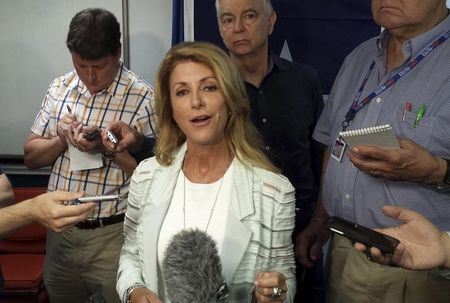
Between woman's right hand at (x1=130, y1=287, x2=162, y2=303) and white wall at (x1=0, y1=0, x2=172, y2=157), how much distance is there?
2.02 m

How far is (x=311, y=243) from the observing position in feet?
7.52

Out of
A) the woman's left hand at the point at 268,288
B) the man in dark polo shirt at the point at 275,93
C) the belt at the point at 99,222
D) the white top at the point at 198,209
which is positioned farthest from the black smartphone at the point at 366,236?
the belt at the point at 99,222

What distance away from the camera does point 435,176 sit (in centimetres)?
161

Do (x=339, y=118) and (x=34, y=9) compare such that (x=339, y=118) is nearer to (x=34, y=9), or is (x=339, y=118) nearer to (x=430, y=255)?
(x=430, y=255)

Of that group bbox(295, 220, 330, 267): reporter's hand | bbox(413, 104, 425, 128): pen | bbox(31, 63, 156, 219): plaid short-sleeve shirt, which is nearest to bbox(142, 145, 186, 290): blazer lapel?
bbox(31, 63, 156, 219): plaid short-sleeve shirt

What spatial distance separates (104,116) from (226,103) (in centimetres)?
87

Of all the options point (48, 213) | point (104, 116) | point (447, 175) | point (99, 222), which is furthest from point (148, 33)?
point (447, 175)

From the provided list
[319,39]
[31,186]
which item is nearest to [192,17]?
[319,39]

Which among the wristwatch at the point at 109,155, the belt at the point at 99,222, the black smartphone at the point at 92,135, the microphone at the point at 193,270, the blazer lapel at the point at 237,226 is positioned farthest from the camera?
the belt at the point at 99,222

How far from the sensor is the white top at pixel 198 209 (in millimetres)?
1726

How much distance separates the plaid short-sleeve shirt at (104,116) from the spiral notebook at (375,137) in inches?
47.3

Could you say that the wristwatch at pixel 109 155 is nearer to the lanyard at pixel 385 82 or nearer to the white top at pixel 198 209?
the white top at pixel 198 209

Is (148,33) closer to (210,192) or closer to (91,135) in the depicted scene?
(91,135)

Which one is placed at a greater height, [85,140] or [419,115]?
[419,115]
